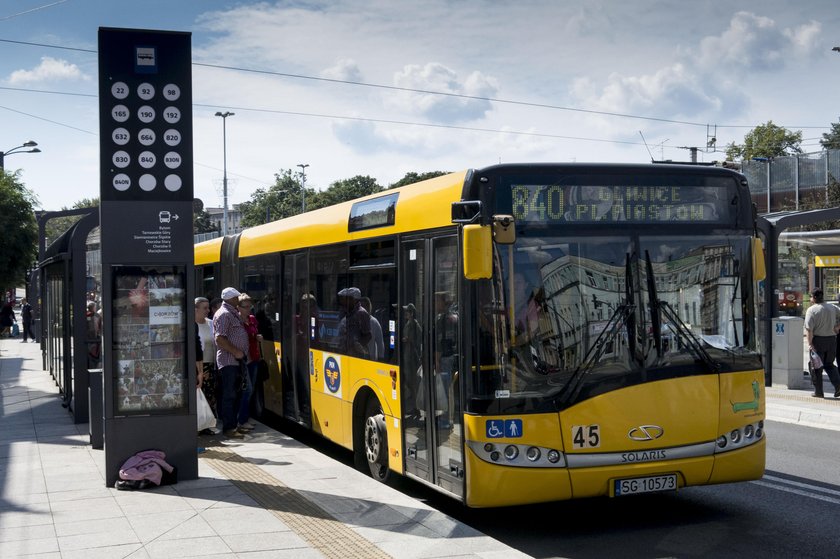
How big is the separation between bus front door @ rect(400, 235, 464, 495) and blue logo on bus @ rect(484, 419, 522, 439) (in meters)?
0.33

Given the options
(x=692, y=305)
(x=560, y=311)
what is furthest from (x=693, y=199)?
(x=560, y=311)

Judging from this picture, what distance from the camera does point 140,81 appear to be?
888cm

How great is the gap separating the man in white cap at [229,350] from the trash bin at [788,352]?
377 inches

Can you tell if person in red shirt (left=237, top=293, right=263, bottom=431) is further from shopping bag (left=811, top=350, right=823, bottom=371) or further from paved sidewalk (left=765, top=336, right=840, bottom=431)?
shopping bag (left=811, top=350, right=823, bottom=371)

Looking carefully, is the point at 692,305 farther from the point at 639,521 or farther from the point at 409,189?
the point at 409,189

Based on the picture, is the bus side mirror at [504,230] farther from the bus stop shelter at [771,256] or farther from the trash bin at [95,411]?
the bus stop shelter at [771,256]

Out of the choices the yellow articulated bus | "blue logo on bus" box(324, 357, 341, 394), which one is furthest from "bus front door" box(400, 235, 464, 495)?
"blue logo on bus" box(324, 357, 341, 394)

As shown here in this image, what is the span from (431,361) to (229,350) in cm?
435

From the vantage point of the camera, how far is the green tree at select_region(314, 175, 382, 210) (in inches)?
3729

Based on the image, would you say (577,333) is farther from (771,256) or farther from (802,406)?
(771,256)

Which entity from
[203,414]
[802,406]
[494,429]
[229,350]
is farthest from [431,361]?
[802,406]

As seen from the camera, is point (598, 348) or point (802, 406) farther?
point (802, 406)

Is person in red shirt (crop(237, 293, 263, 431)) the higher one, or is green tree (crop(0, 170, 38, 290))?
green tree (crop(0, 170, 38, 290))

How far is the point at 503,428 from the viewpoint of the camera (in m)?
7.17
